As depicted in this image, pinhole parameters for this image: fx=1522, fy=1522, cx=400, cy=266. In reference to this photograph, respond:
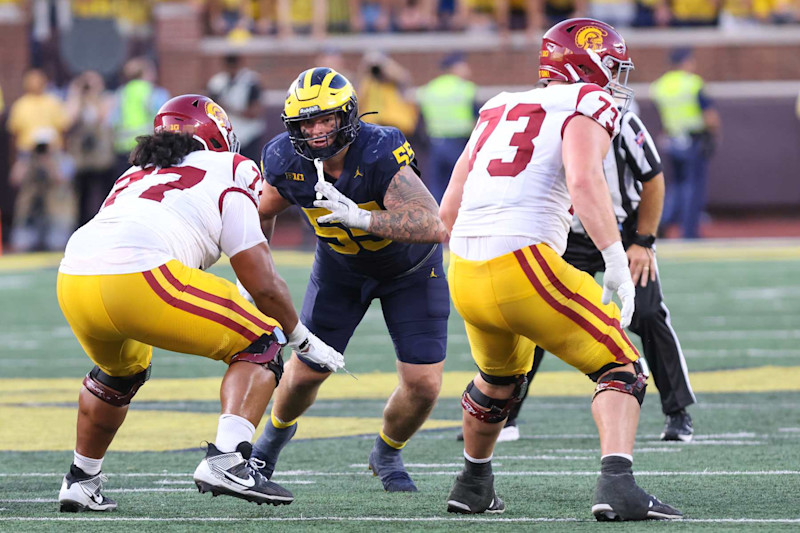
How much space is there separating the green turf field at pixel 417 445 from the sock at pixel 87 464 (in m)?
0.18

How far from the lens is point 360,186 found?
6043 mm

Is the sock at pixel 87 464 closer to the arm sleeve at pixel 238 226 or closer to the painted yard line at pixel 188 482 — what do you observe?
the painted yard line at pixel 188 482

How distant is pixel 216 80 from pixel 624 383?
1315 cm

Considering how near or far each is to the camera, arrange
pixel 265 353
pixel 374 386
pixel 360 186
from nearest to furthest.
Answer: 1. pixel 265 353
2. pixel 360 186
3. pixel 374 386

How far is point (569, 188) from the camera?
200 inches

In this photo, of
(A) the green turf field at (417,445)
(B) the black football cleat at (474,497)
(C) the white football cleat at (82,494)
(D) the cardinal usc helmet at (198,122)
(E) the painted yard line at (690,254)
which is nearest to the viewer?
(A) the green turf field at (417,445)

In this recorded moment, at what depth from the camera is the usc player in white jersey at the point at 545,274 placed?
5102 mm

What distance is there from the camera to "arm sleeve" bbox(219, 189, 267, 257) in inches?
212

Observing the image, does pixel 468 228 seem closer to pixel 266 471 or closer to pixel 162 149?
pixel 162 149

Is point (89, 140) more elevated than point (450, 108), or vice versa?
point (450, 108)

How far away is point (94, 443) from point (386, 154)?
1.59 meters

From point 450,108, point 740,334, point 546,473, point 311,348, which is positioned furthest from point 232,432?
point 450,108

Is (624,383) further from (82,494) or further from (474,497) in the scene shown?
(82,494)

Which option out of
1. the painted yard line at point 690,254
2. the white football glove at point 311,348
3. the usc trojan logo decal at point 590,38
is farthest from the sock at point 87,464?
the painted yard line at point 690,254
